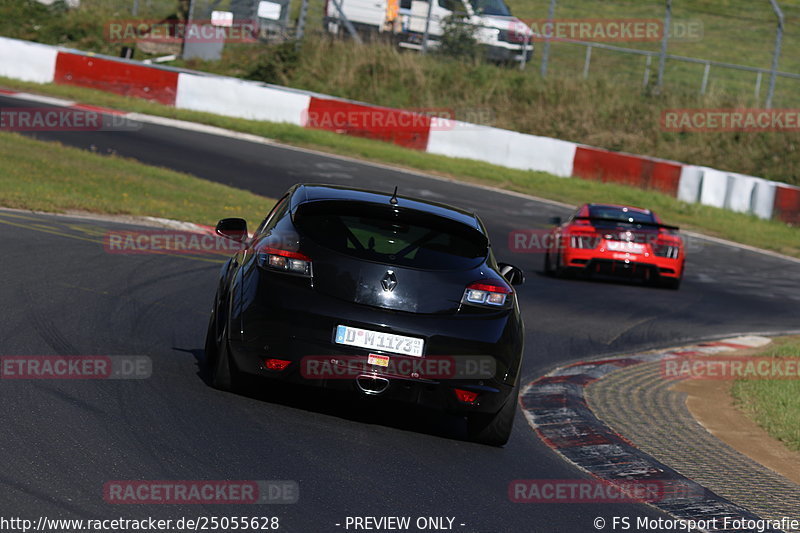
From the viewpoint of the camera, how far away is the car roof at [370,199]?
7285 millimetres

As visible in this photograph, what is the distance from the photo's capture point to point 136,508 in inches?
193

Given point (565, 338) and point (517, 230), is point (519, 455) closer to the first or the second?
point (565, 338)

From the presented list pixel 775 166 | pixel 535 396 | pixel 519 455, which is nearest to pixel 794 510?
pixel 519 455

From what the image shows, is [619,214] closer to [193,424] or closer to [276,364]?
[276,364]

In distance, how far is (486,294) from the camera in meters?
6.87

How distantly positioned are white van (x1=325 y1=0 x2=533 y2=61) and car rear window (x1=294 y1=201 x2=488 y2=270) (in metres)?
28.2

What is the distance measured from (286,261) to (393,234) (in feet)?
2.31

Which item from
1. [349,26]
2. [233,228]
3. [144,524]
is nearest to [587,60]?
[349,26]


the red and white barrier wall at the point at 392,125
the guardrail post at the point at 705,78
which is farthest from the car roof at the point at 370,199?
the guardrail post at the point at 705,78

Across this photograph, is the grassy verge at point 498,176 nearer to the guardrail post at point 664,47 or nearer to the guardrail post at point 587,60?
Answer: the guardrail post at point 664,47

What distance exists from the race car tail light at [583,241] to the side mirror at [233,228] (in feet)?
30.4

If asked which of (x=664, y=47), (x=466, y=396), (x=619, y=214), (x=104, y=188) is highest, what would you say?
(x=664, y=47)

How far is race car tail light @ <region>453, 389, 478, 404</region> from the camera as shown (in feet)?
22.1

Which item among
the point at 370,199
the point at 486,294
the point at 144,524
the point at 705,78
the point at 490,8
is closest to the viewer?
the point at 144,524
